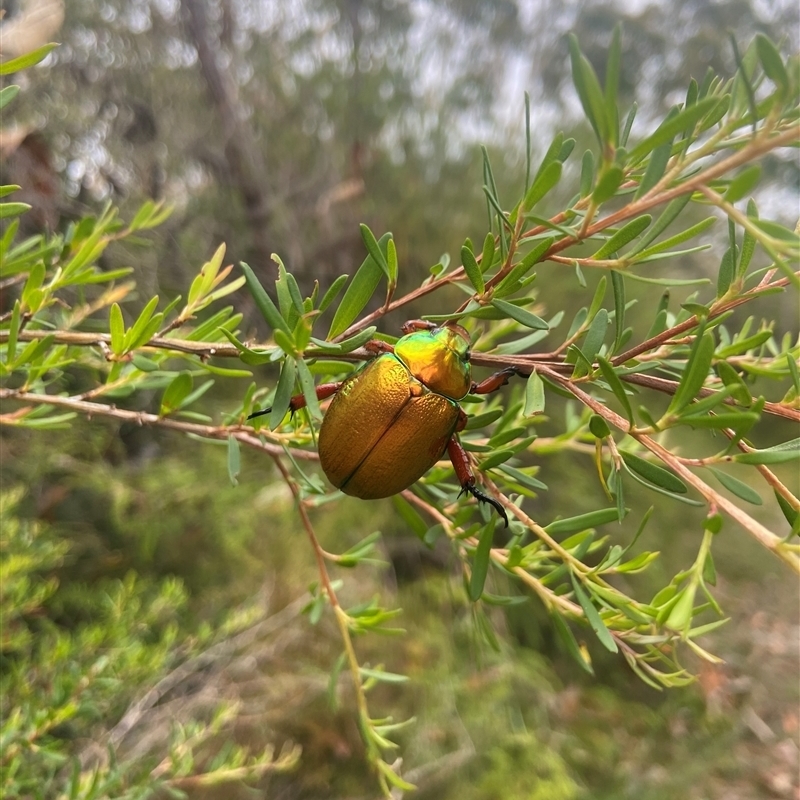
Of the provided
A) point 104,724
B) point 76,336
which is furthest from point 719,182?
point 104,724

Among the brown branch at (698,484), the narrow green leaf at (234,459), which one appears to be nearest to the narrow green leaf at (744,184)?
the brown branch at (698,484)

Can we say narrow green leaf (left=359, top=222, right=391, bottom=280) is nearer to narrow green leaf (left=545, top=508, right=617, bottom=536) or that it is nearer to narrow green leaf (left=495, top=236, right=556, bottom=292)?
narrow green leaf (left=495, top=236, right=556, bottom=292)

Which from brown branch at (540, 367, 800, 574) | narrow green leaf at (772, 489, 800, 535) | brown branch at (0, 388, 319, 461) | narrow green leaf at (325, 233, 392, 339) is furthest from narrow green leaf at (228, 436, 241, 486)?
narrow green leaf at (772, 489, 800, 535)

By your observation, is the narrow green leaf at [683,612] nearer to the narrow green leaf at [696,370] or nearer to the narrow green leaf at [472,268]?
the narrow green leaf at [696,370]

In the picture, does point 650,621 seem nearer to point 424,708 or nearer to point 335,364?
point 335,364

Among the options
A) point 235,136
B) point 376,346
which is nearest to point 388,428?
point 376,346
